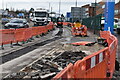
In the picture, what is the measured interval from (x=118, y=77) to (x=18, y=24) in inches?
1089

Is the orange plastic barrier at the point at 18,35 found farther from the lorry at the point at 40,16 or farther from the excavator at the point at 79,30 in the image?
the lorry at the point at 40,16

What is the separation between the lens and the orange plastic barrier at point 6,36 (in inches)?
667

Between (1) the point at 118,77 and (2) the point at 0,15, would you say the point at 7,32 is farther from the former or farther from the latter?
(2) the point at 0,15

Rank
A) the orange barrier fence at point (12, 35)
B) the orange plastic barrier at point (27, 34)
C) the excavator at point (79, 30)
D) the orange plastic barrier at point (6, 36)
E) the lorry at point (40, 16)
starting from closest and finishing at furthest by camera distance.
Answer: the orange plastic barrier at point (6, 36), the orange barrier fence at point (12, 35), the orange plastic barrier at point (27, 34), the excavator at point (79, 30), the lorry at point (40, 16)

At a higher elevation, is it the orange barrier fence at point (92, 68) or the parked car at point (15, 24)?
the parked car at point (15, 24)

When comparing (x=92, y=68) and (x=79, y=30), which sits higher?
(x=92, y=68)

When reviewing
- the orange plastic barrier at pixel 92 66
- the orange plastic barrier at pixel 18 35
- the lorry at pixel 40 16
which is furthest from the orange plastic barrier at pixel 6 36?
the lorry at pixel 40 16

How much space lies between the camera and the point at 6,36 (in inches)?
691

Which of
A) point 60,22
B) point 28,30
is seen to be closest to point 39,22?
point 60,22

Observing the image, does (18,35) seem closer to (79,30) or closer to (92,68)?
(79,30)

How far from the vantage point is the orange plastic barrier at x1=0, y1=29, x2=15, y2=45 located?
16.9 metres

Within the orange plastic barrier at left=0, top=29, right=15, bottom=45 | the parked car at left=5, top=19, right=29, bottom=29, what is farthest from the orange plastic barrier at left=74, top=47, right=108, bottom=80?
the parked car at left=5, top=19, right=29, bottom=29

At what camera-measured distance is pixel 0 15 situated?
93.9m

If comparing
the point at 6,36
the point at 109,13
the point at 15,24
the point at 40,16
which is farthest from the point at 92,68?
the point at 40,16
